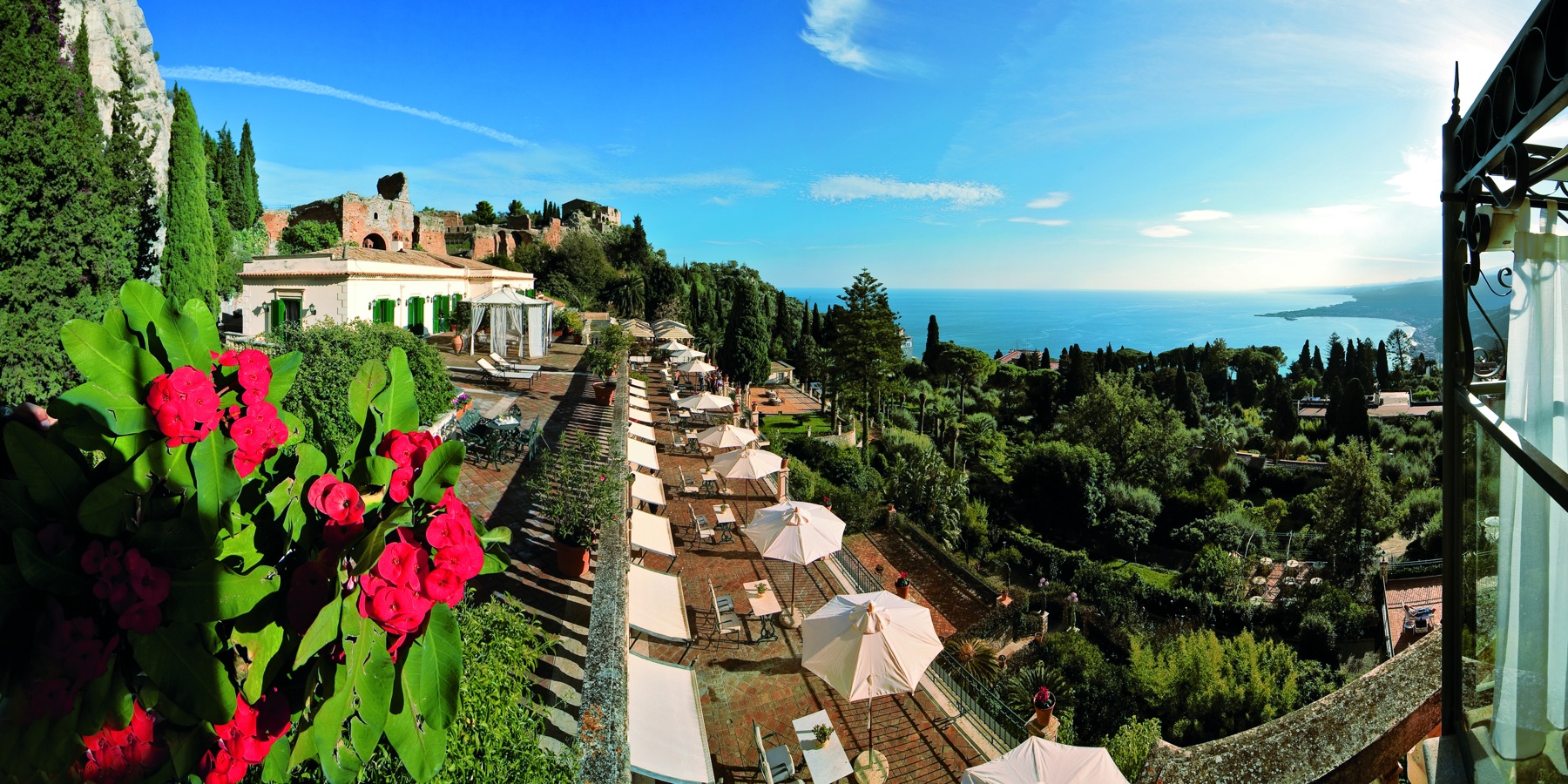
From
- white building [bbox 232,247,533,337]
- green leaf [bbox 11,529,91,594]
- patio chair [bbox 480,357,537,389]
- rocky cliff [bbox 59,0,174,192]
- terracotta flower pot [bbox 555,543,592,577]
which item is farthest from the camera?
white building [bbox 232,247,533,337]

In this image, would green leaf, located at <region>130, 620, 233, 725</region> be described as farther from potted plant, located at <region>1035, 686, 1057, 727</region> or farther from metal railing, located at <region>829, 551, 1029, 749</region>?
potted plant, located at <region>1035, 686, 1057, 727</region>

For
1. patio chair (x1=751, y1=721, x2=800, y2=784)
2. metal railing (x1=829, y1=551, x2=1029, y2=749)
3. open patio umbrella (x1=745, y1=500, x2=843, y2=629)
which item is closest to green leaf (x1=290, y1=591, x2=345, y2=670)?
patio chair (x1=751, y1=721, x2=800, y2=784)

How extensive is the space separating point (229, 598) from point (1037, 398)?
111 feet

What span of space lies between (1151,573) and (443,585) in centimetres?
1798

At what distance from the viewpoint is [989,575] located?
1499 cm

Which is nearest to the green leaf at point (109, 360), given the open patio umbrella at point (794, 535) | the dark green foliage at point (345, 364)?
the dark green foliage at point (345, 364)

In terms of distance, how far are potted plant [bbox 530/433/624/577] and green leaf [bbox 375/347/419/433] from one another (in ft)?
14.0

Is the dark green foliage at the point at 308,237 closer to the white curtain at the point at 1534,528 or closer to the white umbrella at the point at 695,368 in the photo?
the white umbrella at the point at 695,368

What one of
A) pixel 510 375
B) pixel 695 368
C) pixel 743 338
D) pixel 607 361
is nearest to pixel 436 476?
pixel 510 375

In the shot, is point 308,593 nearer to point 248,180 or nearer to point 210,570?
point 210,570

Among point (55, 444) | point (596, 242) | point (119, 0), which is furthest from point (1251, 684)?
point (596, 242)

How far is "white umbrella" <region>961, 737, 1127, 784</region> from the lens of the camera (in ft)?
15.2

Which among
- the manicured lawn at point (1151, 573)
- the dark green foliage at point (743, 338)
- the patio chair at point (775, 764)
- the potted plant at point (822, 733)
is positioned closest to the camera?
the patio chair at point (775, 764)

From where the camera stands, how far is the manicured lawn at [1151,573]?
50.1 feet
